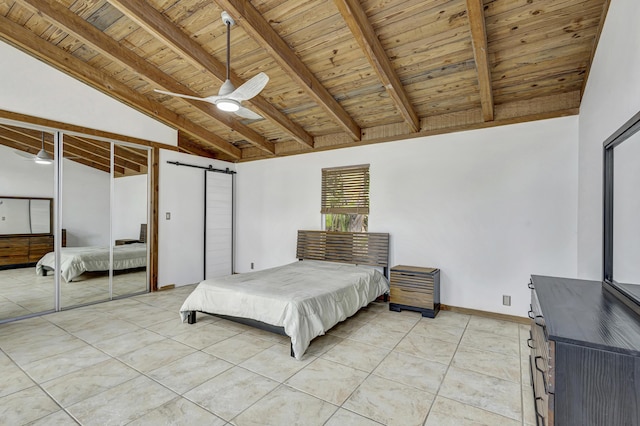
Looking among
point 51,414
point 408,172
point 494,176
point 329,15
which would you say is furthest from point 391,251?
point 51,414

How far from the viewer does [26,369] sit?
2.68 m

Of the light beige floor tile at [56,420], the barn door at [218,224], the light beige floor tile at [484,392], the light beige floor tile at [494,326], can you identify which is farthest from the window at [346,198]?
the light beige floor tile at [56,420]

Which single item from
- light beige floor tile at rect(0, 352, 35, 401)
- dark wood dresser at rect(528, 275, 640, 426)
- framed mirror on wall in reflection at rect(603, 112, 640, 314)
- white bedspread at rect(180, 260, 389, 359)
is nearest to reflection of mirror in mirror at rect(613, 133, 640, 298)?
framed mirror on wall in reflection at rect(603, 112, 640, 314)

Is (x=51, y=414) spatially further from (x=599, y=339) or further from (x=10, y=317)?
(x=599, y=339)

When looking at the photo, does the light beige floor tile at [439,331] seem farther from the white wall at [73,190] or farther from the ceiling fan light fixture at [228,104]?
the white wall at [73,190]

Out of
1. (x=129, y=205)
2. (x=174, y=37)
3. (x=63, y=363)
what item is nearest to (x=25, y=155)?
(x=129, y=205)

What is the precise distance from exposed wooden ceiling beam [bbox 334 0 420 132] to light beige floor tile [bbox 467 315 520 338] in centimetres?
290

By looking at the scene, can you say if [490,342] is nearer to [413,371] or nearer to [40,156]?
[413,371]

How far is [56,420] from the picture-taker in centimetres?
203

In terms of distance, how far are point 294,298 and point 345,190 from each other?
2736 millimetres

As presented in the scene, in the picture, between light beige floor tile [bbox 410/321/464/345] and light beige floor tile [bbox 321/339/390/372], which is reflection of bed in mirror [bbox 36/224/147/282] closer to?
light beige floor tile [bbox 321/339/390/372]

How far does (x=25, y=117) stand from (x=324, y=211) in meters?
4.49

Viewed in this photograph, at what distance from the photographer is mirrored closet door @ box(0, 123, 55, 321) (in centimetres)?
401

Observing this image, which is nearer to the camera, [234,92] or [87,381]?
[87,381]
